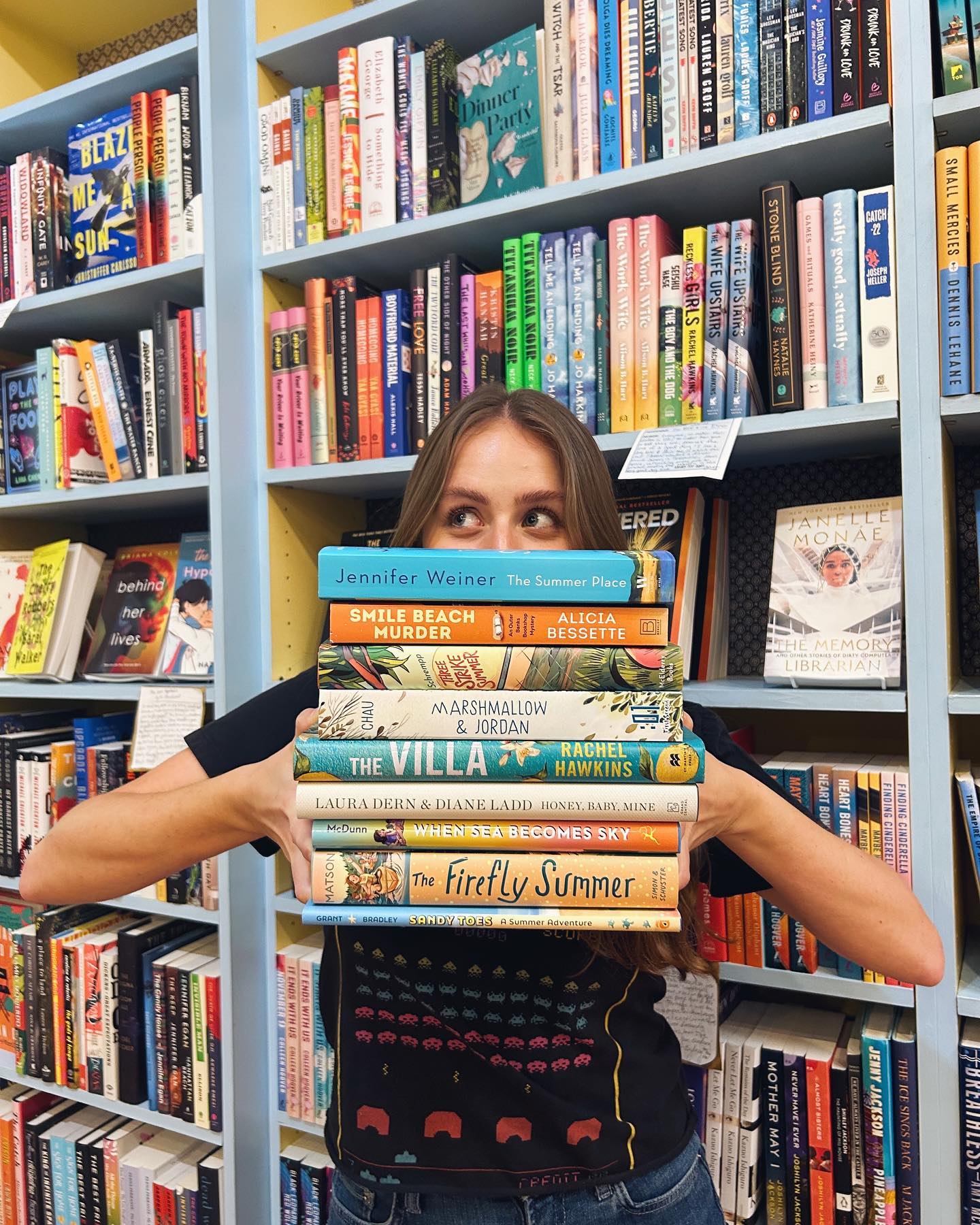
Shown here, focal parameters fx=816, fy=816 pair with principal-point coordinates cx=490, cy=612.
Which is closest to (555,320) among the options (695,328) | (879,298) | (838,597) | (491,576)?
(695,328)

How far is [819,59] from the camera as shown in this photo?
948 mm

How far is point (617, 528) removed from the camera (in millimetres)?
853

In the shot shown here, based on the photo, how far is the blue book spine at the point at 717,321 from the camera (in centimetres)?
100

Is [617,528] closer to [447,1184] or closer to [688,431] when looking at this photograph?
[688,431]

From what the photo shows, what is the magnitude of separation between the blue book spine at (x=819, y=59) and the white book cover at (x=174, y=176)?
957mm

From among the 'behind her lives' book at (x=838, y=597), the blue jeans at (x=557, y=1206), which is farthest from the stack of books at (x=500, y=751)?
the 'behind her lives' book at (x=838, y=597)

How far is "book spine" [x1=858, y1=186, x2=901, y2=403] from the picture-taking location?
2.98 feet

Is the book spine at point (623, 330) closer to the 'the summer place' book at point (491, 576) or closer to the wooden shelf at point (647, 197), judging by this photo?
the wooden shelf at point (647, 197)

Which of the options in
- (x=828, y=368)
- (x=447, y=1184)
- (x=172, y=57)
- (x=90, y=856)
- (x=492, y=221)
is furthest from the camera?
(x=172, y=57)

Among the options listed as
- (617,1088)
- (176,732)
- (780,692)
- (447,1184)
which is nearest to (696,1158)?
(617,1088)

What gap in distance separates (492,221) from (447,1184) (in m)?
1.12

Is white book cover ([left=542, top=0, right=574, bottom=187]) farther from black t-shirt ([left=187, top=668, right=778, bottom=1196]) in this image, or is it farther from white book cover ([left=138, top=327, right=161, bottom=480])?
black t-shirt ([left=187, top=668, right=778, bottom=1196])

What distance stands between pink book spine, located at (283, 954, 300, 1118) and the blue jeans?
0.55m

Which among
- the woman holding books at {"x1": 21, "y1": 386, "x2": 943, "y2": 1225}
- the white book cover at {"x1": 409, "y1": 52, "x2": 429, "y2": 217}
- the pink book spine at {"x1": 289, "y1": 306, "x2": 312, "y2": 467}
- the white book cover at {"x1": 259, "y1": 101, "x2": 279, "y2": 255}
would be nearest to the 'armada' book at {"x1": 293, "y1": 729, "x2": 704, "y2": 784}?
the woman holding books at {"x1": 21, "y1": 386, "x2": 943, "y2": 1225}
